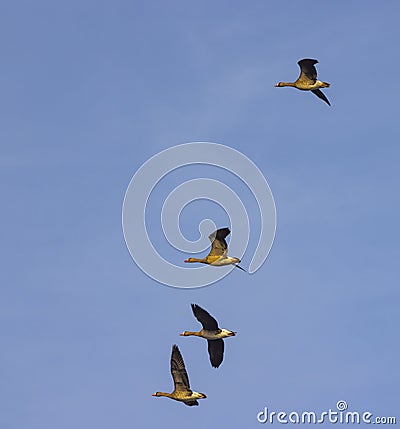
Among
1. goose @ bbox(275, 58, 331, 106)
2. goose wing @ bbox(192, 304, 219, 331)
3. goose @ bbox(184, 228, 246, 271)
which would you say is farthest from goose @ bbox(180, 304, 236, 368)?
goose @ bbox(275, 58, 331, 106)

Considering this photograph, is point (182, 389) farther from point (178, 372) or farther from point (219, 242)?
point (219, 242)

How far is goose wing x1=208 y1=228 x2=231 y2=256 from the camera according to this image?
85.1m

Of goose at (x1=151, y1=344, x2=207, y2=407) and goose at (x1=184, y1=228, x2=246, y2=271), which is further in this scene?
goose at (x1=184, y1=228, x2=246, y2=271)

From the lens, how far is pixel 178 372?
83812mm

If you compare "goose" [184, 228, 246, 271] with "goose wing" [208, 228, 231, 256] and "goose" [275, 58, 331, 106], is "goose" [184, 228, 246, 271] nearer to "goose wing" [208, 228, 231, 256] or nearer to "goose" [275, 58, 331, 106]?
"goose wing" [208, 228, 231, 256]

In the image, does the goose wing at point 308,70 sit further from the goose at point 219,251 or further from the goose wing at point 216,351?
the goose wing at point 216,351

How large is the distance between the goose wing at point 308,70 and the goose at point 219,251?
867 cm

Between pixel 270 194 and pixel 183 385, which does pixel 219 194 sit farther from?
pixel 183 385

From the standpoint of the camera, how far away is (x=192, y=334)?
88.0 metres

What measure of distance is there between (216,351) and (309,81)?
519 inches

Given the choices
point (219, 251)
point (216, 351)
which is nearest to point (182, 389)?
point (216, 351)

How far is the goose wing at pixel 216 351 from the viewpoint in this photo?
86.0 meters

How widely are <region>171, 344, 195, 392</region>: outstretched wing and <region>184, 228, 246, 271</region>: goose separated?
5103 millimetres

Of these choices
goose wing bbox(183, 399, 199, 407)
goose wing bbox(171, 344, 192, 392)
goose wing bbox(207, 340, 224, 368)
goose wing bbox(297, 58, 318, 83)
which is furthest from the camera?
goose wing bbox(297, 58, 318, 83)
